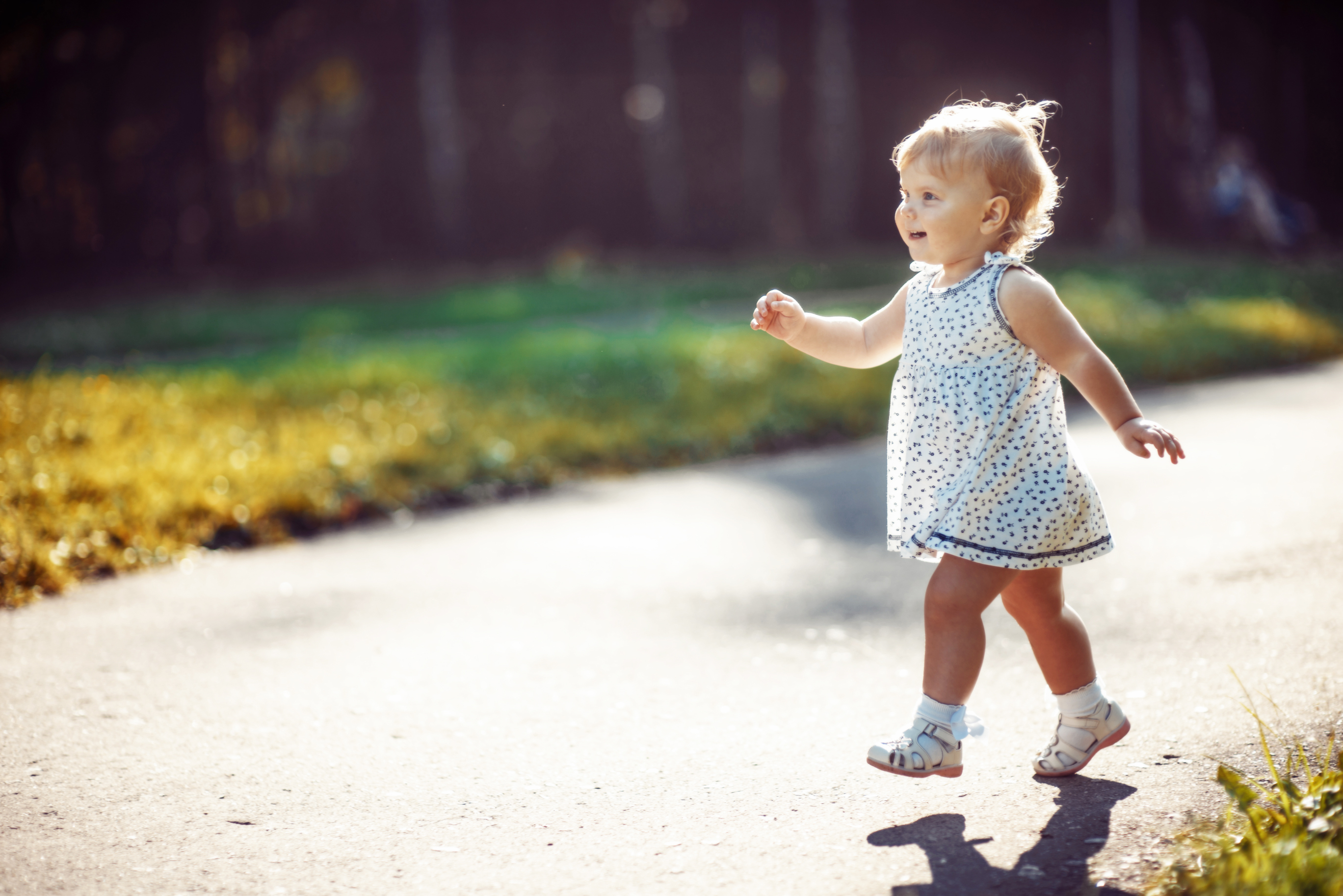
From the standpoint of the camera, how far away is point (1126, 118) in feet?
57.4

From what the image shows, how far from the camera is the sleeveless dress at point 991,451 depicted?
2.59m

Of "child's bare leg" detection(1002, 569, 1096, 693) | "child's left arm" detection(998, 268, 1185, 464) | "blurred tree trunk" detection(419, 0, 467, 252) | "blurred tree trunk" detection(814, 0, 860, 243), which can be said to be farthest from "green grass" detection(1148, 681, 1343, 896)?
"blurred tree trunk" detection(814, 0, 860, 243)

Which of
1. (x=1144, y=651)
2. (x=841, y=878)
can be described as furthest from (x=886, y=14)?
(x=841, y=878)

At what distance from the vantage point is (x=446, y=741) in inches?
122

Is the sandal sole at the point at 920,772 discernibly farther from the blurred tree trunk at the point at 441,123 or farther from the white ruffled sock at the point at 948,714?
the blurred tree trunk at the point at 441,123

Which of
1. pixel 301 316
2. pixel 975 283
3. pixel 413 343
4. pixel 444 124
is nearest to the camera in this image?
pixel 975 283

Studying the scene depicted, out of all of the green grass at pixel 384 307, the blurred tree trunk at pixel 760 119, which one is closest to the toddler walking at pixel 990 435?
the green grass at pixel 384 307

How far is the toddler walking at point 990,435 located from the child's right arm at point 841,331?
12 cm

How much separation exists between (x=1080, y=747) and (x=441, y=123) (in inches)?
650

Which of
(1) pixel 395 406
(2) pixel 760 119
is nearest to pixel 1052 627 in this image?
(1) pixel 395 406

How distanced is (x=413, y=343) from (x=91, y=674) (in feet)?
19.6

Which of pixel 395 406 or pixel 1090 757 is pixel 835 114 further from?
pixel 1090 757

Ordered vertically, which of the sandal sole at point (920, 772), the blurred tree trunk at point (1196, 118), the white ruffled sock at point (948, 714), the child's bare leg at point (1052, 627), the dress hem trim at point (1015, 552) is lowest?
the sandal sole at point (920, 772)

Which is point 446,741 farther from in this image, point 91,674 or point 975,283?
point 975,283
